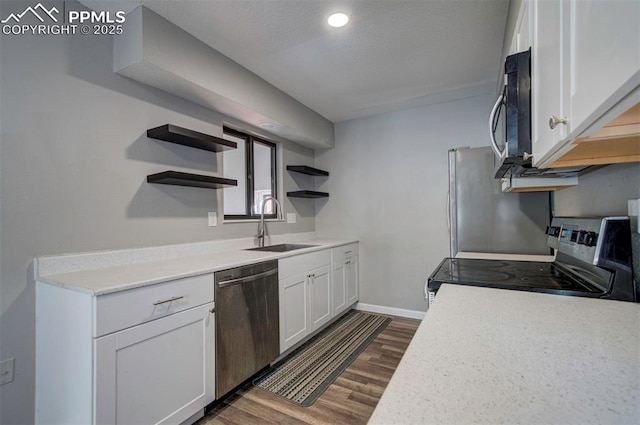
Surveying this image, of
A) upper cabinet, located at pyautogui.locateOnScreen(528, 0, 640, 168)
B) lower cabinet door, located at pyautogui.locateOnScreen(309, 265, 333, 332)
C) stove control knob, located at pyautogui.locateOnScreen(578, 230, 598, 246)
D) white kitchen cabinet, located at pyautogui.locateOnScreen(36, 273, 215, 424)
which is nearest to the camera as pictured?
upper cabinet, located at pyautogui.locateOnScreen(528, 0, 640, 168)

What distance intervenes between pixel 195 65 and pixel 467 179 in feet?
7.69

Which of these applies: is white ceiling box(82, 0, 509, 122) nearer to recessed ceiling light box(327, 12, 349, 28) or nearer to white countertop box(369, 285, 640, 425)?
recessed ceiling light box(327, 12, 349, 28)

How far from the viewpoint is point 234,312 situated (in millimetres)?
1859

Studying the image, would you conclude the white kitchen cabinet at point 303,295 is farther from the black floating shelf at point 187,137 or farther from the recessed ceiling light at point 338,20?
the recessed ceiling light at point 338,20

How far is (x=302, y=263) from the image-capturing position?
2551 millimetres

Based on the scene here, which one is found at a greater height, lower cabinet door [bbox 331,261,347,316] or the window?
the window

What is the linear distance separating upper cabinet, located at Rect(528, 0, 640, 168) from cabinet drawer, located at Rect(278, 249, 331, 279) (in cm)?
180

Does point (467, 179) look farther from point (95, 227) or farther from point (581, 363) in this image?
point (95, 227)

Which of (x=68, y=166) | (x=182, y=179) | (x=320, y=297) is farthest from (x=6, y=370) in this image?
(x=320, y=297)

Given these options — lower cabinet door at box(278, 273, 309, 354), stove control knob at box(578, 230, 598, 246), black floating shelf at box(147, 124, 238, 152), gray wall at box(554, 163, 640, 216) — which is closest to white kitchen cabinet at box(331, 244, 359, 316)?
lower cabinet door at box(278, 273, 309, 354)

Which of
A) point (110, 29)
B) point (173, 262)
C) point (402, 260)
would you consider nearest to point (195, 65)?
point (110, 29)

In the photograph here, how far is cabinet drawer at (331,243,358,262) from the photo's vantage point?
3097mm

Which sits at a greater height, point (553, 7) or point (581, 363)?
point (553, 7)

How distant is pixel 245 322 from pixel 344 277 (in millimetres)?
1548
